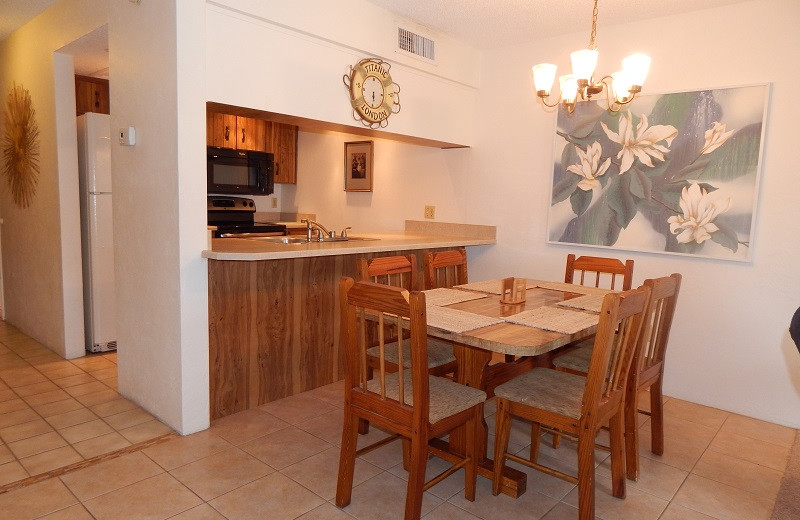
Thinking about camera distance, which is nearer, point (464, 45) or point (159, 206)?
point (159, 206)

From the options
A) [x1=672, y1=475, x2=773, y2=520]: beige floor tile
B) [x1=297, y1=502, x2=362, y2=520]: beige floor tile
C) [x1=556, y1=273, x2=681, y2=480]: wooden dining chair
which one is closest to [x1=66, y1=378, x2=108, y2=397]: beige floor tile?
[x1=297, y1=502, x2=362, y2=520]: beige floor tile

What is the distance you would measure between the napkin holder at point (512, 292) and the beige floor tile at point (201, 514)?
150cm

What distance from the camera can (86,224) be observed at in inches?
151

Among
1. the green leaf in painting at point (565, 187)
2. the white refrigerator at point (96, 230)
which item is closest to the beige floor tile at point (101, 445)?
the white refrigerator at point (96, 230)

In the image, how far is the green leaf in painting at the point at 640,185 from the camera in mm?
3324

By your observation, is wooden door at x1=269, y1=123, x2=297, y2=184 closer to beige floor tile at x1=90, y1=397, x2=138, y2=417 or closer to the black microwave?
the black microwave

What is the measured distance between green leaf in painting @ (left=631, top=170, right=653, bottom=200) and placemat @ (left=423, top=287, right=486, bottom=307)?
4.88 ft

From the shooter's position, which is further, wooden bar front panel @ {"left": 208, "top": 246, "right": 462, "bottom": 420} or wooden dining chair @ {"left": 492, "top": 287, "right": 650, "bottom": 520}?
wooden bar front panel @ {"left": 208, "top": 246, "right": 462, "bottom": 420}

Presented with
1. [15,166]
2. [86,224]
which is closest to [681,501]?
[86,224]

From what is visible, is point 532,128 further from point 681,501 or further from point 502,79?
point 681,501

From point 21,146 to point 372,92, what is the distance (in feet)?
9.66

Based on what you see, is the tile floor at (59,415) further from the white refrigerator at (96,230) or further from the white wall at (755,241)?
the white wall at (755,241)

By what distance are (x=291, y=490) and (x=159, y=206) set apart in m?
1.51

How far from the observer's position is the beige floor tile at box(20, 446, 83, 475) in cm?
226
